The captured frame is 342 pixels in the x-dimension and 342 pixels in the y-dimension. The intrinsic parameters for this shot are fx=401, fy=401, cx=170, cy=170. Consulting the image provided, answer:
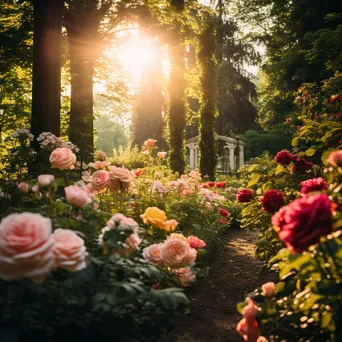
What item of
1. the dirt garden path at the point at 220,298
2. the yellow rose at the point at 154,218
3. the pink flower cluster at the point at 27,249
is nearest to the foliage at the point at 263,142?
the dirt garden path at the point at 220,298

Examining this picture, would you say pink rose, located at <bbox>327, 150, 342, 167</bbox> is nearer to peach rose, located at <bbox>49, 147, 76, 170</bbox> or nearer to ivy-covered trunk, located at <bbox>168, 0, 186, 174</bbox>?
peach rose, located at <bbox>49, 147, 76, 170</bbox>

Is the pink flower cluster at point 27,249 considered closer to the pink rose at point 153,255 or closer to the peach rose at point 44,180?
the peach rose at point 44,180

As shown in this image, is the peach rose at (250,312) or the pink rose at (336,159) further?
the peach rose at (250,312)

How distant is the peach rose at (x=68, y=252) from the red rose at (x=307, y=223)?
0.77 metres

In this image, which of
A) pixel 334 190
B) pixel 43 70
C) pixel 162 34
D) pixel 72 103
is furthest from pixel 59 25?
pixel 162 34

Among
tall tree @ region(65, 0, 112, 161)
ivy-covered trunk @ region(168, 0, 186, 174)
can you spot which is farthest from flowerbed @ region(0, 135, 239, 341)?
ivy-covered trunk @ region(168, 0, 186, 174)

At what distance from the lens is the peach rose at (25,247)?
4.51 feet

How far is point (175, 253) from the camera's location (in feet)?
7.19

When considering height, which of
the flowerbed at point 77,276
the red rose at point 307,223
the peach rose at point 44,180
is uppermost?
the peach rose at point 44,180

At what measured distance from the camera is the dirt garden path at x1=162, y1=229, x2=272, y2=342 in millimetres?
2949

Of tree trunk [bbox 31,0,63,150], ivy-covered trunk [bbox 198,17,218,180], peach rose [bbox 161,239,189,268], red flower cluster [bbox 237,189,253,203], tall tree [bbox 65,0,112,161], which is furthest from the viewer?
ivy-covered trunk [bbox 198,17,218,180]

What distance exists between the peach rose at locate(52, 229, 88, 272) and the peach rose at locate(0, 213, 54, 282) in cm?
6

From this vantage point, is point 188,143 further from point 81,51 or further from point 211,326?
point 211,326

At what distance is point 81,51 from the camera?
33.1 feet
